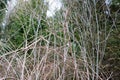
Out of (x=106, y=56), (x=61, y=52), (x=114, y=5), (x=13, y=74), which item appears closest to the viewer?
(x=13, y=74)

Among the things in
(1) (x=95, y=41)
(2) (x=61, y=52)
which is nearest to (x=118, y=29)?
(1) (x=95, y=41)

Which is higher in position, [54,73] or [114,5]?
[114,5]

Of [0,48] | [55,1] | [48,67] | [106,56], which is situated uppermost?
[55,1]

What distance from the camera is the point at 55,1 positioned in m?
1.90

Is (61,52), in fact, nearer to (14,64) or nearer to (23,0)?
(14,64)

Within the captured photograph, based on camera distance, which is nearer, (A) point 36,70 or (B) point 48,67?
(A) point 36,70

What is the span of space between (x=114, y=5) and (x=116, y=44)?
403mm

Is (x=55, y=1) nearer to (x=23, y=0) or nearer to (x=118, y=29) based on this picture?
(x=23, y=0)

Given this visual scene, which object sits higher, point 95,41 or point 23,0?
point 23,0

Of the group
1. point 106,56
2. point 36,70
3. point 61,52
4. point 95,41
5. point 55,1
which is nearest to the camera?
point 36,70

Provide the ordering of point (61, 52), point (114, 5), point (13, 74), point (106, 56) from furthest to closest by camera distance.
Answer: point (114, 5)
point (106, 56)
point (61, 52)
point (13, 74)

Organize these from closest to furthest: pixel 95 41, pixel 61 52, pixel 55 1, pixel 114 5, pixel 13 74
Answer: pixel 13 74 → pixel 61 52 → pixel 95 41 → pixel 55 1 → pixel 114 5

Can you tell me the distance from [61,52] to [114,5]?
4.26 ft

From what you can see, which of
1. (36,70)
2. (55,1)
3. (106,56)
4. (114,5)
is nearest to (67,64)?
(36,70)
